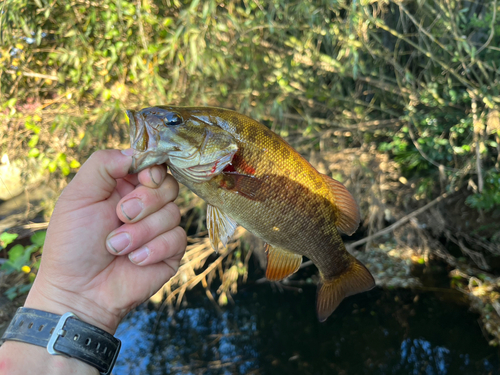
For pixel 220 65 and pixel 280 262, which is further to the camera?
pixel 220 65

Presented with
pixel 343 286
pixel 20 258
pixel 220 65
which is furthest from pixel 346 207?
pixel 20 258

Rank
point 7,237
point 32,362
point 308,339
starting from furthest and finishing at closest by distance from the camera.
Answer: point 308,339, point 7,237, point 32,362

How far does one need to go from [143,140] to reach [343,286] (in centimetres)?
120

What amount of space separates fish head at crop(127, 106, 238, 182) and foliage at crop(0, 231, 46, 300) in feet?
12.0

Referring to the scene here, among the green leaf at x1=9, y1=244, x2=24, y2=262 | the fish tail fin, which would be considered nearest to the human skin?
the fish tail fin

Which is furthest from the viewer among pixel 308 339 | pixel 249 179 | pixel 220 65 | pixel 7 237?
pixel 308 339

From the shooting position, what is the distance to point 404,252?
5715 mm

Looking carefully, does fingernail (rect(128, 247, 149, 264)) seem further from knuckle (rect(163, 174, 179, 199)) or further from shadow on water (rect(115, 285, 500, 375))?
shadow on water (rect(115, 285, 500, 375))

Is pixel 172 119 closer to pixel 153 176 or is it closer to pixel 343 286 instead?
pixel 153 176

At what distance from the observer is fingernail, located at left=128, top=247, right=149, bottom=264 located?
1.43m

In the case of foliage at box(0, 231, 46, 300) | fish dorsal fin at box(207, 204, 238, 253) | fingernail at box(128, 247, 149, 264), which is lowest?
foliage at box(0, 231, 46, 300)

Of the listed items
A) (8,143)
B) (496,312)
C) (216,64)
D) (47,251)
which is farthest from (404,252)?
(8,143)

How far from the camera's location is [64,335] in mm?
1289

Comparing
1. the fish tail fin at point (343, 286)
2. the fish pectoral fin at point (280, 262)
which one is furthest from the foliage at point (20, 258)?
the fish tail fin at point (343, 286)
